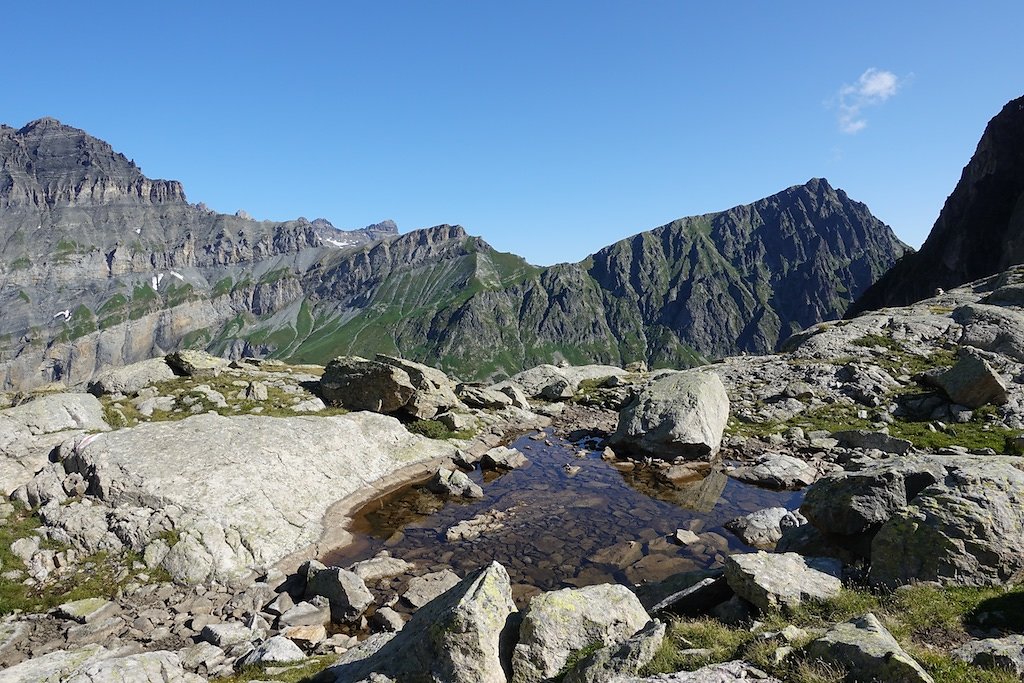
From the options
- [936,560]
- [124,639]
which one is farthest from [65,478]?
[936,560]

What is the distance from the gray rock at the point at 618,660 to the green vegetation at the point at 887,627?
19 centimetres

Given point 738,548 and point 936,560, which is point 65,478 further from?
point 936,560

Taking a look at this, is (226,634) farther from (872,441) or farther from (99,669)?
(872,441)

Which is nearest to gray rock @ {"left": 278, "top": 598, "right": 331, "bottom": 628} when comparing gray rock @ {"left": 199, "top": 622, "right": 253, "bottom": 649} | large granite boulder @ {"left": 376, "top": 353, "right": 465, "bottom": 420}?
gray rock @ {"left": 199, "top": 622, "right": 253, "bottom": 649}

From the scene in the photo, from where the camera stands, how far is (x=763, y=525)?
72.5 ft

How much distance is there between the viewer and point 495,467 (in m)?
35.8

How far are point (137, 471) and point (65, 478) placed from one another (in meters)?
3.22

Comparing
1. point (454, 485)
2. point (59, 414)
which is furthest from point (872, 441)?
point (59, 414)

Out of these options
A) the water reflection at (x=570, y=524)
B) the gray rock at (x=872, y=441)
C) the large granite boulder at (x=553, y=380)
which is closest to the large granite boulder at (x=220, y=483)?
the water reflection at (x=570, y=524)

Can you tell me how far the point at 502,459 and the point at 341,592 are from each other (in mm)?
19006

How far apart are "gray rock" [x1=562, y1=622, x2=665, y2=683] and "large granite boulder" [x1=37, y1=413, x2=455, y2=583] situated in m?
16.9

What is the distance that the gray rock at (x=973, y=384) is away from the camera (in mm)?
31875

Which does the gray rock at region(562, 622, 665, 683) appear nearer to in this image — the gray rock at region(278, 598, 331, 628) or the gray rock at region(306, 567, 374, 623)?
the gray rock at region(306, 567, 374, 623)

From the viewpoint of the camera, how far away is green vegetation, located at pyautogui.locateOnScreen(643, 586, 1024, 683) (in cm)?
761
